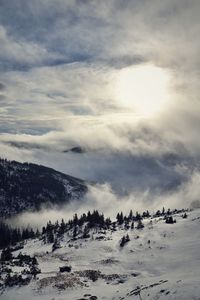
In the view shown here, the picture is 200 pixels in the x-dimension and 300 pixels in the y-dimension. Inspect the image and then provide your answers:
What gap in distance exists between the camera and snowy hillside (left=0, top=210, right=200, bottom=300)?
77294 millimetres

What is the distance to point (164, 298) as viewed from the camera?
61.3 meters

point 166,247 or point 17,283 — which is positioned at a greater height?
point 166,247

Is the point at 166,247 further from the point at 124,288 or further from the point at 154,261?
the point at 124,288

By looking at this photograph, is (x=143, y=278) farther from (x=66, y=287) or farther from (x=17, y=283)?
(x=17, y=283)

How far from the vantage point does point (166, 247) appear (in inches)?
4724

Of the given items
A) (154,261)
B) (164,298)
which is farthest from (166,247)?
(164,298)

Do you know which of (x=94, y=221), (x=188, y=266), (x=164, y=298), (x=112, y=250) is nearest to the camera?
(x=164, y=298)

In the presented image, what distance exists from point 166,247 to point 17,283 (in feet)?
155

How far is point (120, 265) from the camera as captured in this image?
109000 mm

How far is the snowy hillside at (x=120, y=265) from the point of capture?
254 ft

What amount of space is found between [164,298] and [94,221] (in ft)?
387

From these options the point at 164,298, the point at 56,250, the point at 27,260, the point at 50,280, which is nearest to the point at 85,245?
the point at 56,250

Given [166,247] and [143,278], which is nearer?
[143,278]

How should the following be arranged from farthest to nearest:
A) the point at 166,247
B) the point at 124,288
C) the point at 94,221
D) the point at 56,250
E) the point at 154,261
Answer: the point at 94,221 → the point at 56,250 → the point at 166,247 → the point at 154,261 → the point at 124,288
